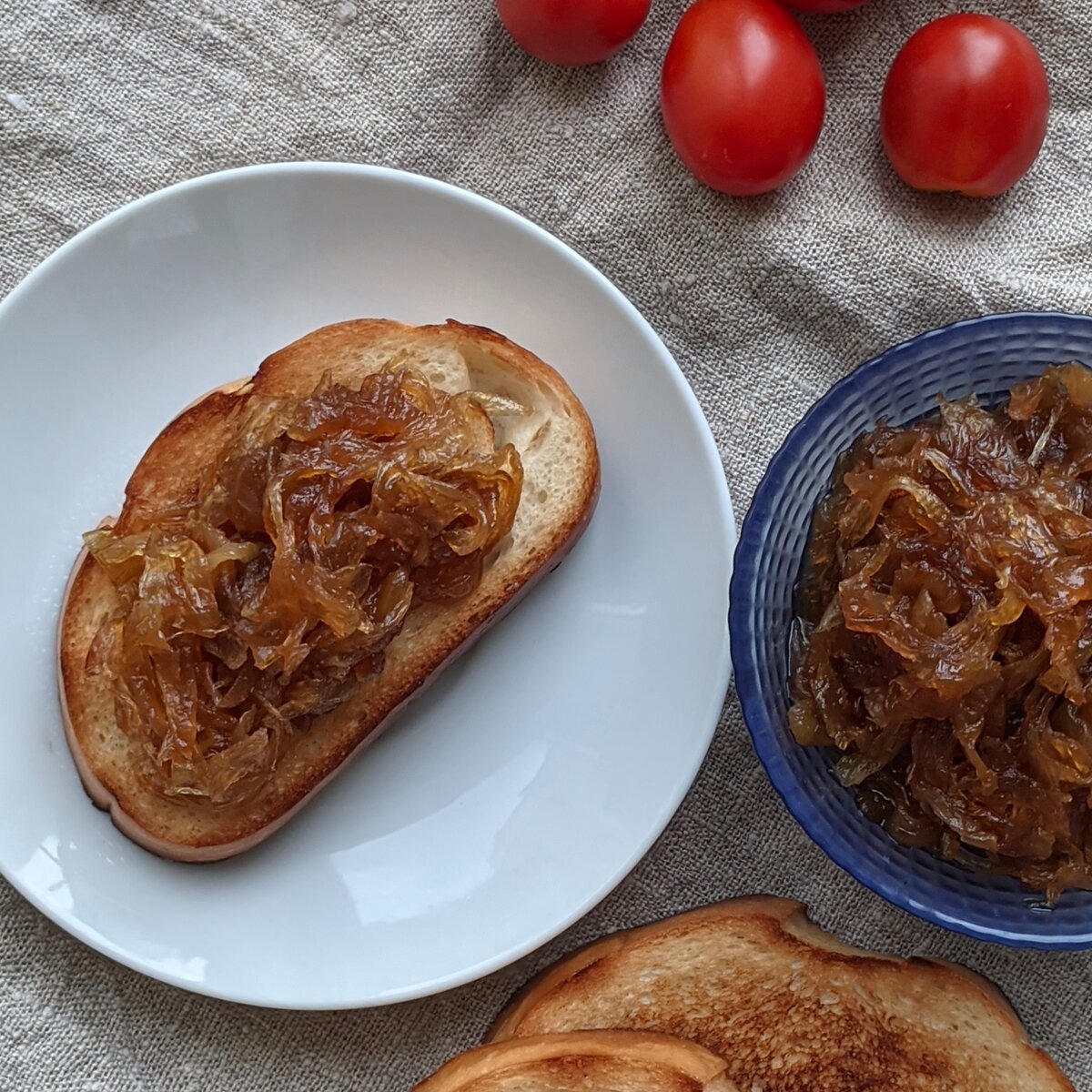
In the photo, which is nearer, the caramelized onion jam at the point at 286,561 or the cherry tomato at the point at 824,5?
the caramelized onion jam at the point at 286,561

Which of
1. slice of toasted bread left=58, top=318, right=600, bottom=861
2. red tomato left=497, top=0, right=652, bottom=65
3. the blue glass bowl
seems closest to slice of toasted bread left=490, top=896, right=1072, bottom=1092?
the blue glass bowl

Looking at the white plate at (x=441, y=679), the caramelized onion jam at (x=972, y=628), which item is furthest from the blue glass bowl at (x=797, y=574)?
the white plate at (x=441, y=679)

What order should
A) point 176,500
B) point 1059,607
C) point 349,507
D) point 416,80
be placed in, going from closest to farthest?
point 1059,607 < point 349,507 < point 176,500 < point 416,80

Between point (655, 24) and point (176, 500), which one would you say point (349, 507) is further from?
point (655, 24)

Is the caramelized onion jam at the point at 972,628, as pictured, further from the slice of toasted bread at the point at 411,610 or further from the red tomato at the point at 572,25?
the red tomato at the point at 572,25

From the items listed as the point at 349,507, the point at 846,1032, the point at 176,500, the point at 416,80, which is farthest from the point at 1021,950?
the point at 416,80

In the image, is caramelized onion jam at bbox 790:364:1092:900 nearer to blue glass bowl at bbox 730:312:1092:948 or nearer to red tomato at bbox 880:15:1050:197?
blue glass bowl at bbox 730:312:1092:948
